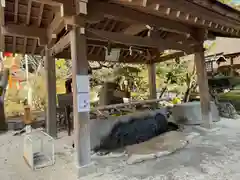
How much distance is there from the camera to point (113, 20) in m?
4.49

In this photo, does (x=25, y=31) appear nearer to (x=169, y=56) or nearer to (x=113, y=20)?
(x=113, y=20)

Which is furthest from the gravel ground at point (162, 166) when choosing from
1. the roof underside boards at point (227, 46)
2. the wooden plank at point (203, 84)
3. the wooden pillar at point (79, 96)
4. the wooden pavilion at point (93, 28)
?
the roof underside boards at point (227, 46)

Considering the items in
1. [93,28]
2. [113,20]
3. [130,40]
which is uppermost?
[113,20]

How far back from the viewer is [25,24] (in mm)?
4312

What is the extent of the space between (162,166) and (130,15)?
2802mm

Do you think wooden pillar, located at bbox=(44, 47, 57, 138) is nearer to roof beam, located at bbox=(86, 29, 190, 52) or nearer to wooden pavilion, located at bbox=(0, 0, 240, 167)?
wooden pavilion, located at bbox=(0, 0, 240, 167)

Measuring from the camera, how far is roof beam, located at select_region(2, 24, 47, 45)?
4074 millimetres

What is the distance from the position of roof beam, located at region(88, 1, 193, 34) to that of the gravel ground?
103 inches

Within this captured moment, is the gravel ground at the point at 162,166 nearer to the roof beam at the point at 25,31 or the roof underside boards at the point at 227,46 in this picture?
the roof beam at the point at 25,31

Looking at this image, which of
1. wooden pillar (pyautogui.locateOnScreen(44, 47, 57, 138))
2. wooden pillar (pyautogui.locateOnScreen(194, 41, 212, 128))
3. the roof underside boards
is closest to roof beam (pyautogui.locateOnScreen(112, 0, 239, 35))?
wooden pillar (pyautogui.locateOnScreen(194, 41, 212, 128))

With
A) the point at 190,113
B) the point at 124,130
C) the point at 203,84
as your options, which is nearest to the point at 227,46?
the point at 190,113

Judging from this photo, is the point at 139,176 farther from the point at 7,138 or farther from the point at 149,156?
the point at 7,138

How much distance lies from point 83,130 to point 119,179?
907 mm

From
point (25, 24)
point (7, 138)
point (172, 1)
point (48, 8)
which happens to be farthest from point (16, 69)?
point (172, 1)
